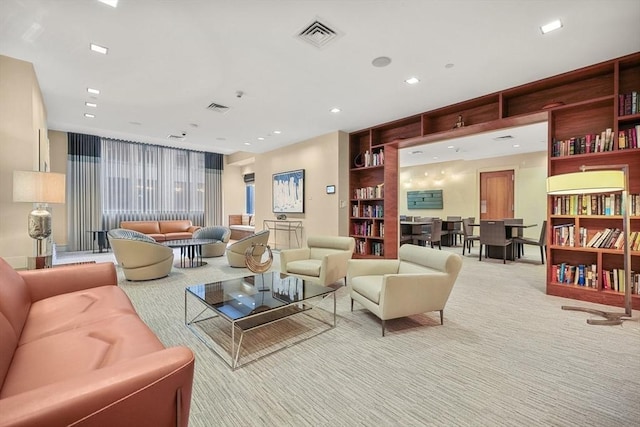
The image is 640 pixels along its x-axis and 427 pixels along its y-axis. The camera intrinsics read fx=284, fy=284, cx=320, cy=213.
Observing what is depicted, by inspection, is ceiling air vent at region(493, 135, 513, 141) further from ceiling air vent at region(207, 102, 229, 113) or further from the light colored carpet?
ceiling air vent at region(207, 102, 229, 113)

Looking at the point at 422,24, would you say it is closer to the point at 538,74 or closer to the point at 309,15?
the point at 309,15

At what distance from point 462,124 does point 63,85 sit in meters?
5.95

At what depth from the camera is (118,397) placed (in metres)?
0.87

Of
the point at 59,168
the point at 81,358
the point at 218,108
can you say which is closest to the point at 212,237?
the point at 218,108

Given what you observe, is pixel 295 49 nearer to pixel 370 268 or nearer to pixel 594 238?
pixel 370 268

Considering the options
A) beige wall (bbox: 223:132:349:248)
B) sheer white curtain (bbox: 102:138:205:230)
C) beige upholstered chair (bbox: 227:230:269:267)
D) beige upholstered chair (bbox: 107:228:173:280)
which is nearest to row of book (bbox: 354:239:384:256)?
beige wall (bbox: 223:132:349:248)

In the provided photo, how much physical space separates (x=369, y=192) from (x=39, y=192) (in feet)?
16.7

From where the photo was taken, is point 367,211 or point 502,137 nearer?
point 367,211

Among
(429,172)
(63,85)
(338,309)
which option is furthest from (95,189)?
(429,172)

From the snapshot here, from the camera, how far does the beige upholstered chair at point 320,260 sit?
12.0ft

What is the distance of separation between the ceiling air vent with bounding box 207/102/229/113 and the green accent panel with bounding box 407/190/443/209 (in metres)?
8.29

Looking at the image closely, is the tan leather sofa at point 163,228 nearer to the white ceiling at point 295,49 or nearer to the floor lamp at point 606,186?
the white ceiling at point 295,49

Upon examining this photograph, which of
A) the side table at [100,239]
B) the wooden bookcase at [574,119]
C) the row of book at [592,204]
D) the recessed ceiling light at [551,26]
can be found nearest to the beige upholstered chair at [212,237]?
the side table at [100,239]

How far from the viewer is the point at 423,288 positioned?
2.64 m
